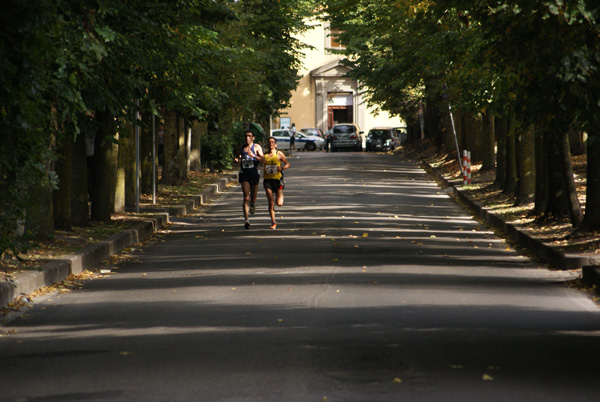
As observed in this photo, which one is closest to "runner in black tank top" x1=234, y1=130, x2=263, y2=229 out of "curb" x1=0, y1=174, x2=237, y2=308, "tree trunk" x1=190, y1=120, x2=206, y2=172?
"curb" x1=0, y1=174, x2=237, y2=308

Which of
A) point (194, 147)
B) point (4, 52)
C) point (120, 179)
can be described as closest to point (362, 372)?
point (4, 52)

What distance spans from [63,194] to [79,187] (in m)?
1.26

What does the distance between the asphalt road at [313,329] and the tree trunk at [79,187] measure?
6.14 feet

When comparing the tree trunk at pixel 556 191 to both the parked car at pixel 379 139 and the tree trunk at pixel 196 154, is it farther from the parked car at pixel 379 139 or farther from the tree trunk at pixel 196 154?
the parked car at pixel 379 139

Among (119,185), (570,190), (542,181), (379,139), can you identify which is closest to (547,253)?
(570,190)

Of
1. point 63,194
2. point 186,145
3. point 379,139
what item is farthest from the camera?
point 379,139

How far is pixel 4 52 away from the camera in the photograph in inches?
316

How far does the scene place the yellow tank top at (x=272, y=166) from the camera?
63.4 feet

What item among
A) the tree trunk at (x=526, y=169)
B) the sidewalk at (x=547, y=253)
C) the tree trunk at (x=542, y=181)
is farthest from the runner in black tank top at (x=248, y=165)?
the tree trunk at (x=526, y=169)

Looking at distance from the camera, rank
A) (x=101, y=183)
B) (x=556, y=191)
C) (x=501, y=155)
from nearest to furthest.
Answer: (x=556, y=191)
(x=101, y=183)
(x=501, y=155)

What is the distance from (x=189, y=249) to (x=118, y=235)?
1215mm

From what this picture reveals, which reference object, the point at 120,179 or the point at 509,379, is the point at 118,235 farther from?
the point at 509,379

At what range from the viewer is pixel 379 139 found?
62.9 m

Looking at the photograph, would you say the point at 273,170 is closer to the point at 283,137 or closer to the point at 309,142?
the point at 283,137
